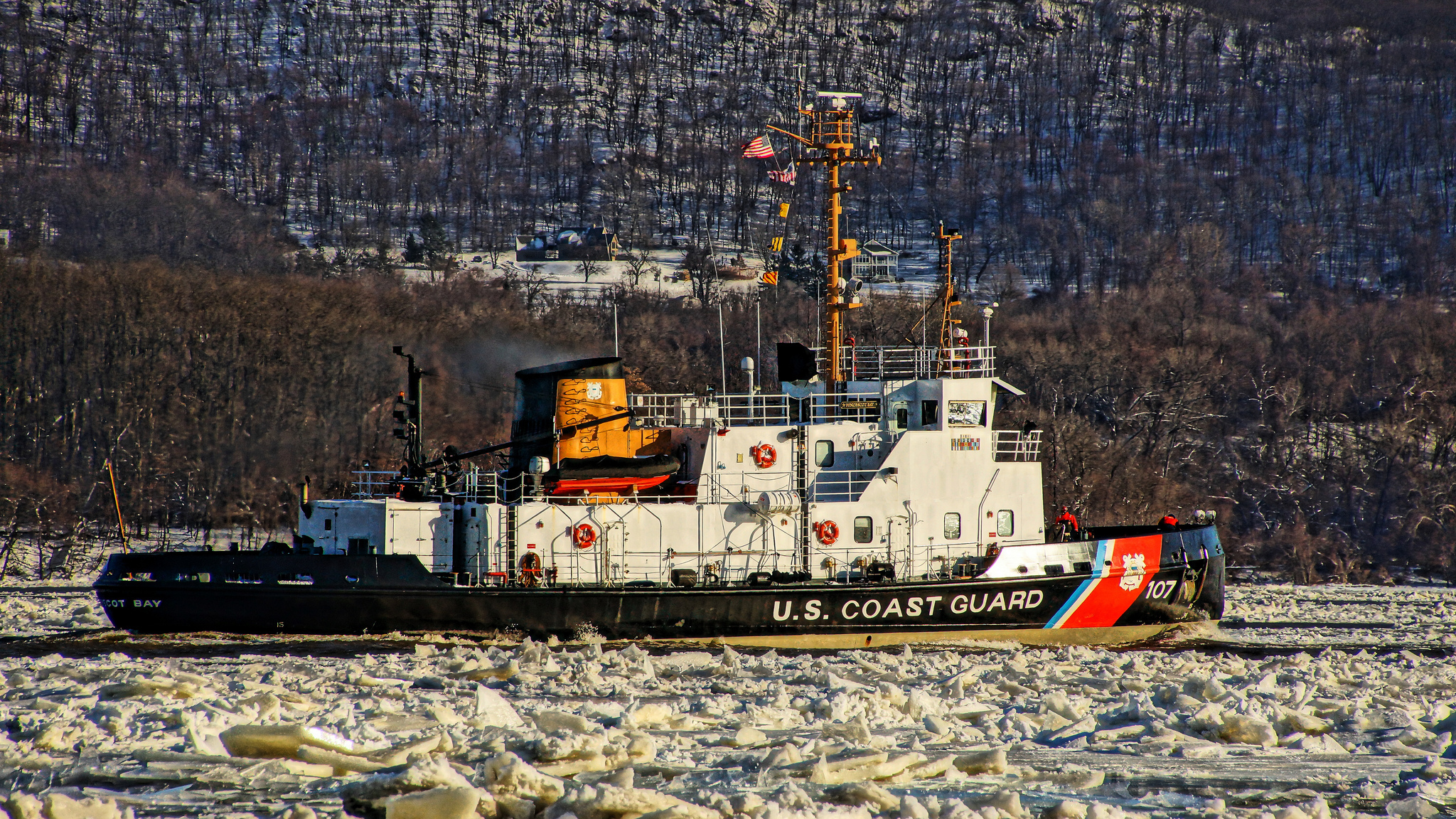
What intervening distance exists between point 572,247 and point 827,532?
48.8 metres

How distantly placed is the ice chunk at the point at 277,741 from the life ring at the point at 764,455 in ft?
37.1

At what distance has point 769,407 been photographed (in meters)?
19.1

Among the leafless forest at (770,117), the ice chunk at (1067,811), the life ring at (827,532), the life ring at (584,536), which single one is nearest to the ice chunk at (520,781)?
the ice chunk at (1067,811)

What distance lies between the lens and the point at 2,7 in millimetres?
84000

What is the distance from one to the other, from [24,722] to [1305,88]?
104 metres

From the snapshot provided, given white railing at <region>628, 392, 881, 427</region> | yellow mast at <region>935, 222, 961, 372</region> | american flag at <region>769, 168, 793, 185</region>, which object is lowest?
white railing at <region>628, 392, 881, 427</region>

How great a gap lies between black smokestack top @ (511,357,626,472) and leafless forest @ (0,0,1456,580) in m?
12.0

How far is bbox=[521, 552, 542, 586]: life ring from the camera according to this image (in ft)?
58.4

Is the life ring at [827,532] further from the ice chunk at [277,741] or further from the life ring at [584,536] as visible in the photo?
the ice chunk at [277,741]

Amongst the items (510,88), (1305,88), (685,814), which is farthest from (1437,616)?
(1305,88)

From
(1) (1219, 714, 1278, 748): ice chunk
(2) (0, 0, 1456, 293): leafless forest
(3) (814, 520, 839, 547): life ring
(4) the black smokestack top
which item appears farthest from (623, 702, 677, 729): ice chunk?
(2) (0, 0, 1456, 293): leafless forest

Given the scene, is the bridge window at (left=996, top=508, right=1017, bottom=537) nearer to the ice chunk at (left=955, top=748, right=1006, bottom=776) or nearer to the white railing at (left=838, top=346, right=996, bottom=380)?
the white railing at (left=838, top=346, right=996, bottom=380)

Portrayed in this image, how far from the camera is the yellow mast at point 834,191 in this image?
19891 millimetres

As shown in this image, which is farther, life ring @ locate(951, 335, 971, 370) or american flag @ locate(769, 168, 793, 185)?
american flag @ locate(769, 168, 793, 185)
